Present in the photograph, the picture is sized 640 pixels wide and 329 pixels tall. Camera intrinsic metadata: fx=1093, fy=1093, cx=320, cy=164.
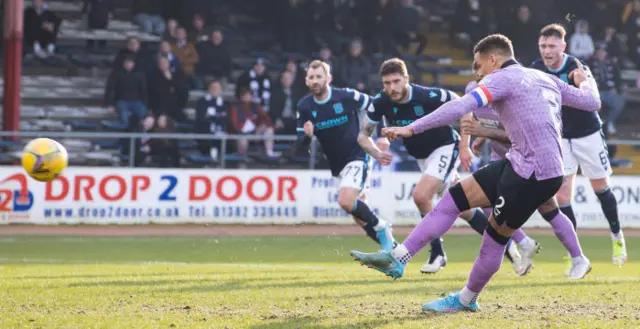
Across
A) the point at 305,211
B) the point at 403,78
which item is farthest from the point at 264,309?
the point at 305,211

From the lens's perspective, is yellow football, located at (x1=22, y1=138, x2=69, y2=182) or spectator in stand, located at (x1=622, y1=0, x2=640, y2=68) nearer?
yellow football, located at (x1=22, y1=138, x2=69, y2=182)

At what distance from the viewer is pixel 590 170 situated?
12.0 meters

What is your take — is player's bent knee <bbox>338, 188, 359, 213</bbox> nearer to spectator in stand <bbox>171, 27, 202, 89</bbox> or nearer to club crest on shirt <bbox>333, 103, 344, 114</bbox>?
club crest on shirt <bbox>333, 103, 344, 114</bbox>

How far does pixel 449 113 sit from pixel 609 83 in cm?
1787

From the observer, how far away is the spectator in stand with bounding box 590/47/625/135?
944 inches

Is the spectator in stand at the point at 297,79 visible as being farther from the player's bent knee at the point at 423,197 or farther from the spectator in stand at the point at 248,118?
the player's bent knee at the point at 423,197

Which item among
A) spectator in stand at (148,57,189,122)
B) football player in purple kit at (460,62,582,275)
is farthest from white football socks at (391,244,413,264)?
spectator in stand at (148,57,189,122)

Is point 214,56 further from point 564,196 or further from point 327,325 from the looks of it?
point 327,325

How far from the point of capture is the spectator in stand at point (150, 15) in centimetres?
2477

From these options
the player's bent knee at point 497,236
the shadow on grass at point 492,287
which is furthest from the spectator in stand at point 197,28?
the player's bent knee at point 497,236

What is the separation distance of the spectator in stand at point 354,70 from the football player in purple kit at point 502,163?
14251 millimetres

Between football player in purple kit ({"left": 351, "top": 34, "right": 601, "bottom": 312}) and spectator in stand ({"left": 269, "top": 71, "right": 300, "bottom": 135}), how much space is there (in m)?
13.7

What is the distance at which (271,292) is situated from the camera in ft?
30.2

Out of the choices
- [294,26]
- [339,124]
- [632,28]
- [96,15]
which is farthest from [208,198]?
[632,28]
